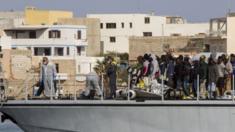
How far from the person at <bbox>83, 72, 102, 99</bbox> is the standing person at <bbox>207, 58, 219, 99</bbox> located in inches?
89.4

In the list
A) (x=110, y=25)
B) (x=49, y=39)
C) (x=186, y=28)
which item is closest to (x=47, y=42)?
(x=49, y=39)

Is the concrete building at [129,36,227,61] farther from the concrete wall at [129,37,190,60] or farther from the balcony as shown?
the balcony

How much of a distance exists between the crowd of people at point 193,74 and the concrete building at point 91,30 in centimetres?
6938

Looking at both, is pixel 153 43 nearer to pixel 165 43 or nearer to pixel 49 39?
pixel 165 43

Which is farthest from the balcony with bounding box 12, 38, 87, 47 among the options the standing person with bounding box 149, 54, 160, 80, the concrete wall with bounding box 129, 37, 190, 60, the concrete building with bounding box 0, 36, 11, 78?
the standing person with bounding box 149, 54, 160, 80

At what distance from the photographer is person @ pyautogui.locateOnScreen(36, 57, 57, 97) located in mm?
24547

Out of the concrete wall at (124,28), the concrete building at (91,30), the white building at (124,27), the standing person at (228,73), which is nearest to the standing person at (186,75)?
the standing person at (228,73)

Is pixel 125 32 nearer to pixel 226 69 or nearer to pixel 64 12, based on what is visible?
pixel 64 12

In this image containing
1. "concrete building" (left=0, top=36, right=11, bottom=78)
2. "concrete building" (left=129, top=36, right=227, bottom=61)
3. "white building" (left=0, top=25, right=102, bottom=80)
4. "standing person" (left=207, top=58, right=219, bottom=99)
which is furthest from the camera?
"white building" (left=0, top=25, right=102, bottom=80)

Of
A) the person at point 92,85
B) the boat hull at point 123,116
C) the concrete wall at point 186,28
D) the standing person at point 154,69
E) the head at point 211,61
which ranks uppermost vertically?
the concrete wall at point 186,28

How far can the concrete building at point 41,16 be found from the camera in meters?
94.4

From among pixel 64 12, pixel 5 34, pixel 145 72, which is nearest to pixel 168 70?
pixel 145 72

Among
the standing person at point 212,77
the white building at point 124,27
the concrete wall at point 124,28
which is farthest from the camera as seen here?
the concrete wall at point 124,28

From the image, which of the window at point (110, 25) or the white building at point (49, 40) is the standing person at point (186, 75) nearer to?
the white building at point (49, 40)
